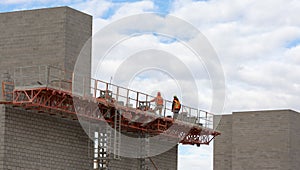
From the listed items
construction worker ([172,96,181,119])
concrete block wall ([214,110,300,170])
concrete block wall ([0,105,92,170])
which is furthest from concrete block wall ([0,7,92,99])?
concrete block wall ([214,110,300,170])

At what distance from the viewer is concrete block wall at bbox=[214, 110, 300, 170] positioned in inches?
2689

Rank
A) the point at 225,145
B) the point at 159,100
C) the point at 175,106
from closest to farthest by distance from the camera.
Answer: the point at 159,100 → the point at 175,106 → the point at 225,145

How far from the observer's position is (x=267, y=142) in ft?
227

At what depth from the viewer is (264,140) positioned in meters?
69.4

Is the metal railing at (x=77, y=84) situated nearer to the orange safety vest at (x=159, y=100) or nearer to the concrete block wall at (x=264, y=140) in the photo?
the orange safety vest at (x=159, y=100)

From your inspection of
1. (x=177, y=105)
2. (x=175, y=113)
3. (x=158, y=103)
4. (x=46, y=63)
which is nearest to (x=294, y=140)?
(x=175, y=113)

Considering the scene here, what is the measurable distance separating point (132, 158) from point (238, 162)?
23.7 metres

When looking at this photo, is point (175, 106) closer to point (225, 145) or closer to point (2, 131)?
point (2, 131)

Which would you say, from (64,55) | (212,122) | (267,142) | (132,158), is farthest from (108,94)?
(267,142)

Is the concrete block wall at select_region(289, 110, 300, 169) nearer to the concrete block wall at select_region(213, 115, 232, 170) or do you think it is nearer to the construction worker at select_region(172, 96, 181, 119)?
the concrete block wall at select_region(213, 115, 232, 170)

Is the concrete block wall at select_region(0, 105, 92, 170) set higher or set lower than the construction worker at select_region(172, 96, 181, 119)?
lower

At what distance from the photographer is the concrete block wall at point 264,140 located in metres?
68.3

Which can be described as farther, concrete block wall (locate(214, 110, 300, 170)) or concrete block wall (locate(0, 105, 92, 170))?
concrete block wall (locate(214, 110, 300, 170))

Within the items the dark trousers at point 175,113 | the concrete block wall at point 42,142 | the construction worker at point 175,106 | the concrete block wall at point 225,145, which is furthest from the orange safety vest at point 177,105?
the concrete block wall at point 225,145
